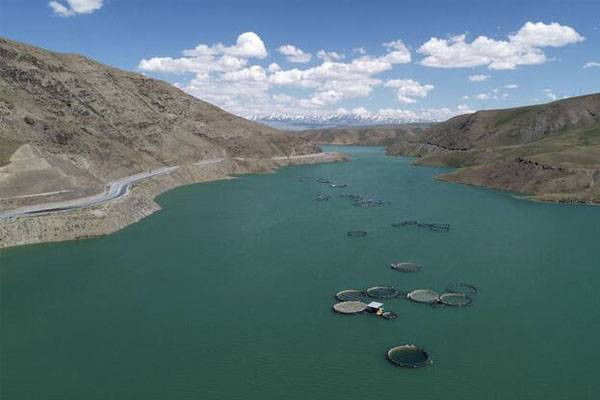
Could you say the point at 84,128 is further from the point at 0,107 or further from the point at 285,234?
the point at 285,234

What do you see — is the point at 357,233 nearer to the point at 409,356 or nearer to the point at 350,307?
the point at 350,307

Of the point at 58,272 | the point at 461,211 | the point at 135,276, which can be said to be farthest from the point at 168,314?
the point at 461,211

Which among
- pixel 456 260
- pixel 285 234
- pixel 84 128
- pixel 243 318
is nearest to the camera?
pixel 243 318

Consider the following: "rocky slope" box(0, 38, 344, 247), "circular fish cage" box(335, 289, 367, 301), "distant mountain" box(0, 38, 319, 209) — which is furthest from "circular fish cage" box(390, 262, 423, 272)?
"distant mountain" box(0, 38, 319, 209)

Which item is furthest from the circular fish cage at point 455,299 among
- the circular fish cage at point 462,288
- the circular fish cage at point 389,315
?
the circular fish cage at point 389,315

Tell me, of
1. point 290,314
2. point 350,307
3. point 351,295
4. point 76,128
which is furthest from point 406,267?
point 76,128

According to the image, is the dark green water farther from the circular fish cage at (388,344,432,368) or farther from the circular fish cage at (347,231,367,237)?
the circular fish cage at (347,231,367,237)
